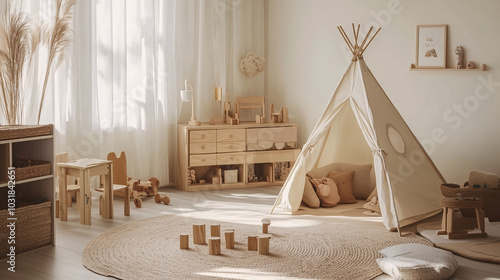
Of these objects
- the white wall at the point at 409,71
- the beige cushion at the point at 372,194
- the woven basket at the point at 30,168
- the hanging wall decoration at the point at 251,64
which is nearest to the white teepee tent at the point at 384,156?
the beige cushion at the point at 372,194

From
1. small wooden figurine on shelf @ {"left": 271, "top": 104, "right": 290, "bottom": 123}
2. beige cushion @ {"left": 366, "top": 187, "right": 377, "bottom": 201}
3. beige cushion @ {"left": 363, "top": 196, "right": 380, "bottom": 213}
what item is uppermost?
small wooden figurine on shelf @ {"left": 271, "top": 104, "right": 290, "bottom": 123}

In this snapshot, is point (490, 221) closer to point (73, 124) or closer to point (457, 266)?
point (457, 266)

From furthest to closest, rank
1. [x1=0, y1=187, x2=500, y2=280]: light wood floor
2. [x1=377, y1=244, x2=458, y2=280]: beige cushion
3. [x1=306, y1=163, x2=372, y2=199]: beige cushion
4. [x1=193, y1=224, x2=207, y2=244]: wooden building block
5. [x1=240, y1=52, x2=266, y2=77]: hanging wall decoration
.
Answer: [x1=240, y1=52, x2=266, y2=77]: hanging wall decoration
[x1=306, y1=163, x2=372, y2=199]: beige cushion
[x1=193, y1=224, x2=207, y2=244]: wooden building block
[x1=0, y1=187, x2=500, y2=280]: light wood floor
[x1=377, y1=244, x2=458, y2=280]: beige cushion

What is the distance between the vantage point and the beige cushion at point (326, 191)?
5.41 m

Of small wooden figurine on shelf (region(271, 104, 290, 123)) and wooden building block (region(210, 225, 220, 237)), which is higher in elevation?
small wooden figurine on shelf (region(271, 104, 290, 123))

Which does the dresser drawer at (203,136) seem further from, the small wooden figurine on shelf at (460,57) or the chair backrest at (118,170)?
the small wooden figurine on shelf at (460,57)

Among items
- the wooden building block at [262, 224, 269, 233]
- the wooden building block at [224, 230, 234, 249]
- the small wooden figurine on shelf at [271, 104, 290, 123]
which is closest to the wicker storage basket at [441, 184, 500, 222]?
the wooden building block at [262, 224, 269, 233]

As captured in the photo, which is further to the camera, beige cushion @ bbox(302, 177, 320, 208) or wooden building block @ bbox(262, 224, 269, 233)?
beige cushion @ bbox(302, 177, 320, 208)

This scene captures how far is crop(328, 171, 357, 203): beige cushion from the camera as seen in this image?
559cm

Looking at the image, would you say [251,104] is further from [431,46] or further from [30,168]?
[30,168]

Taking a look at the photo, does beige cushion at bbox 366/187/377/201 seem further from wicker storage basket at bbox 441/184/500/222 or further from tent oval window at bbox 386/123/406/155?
wicker storage basket at bbox 441/184/500/222

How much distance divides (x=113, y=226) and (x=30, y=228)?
798 millimetres

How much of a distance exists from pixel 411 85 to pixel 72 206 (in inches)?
133

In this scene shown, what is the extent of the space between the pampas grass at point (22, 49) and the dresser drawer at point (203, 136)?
4.99 feet
